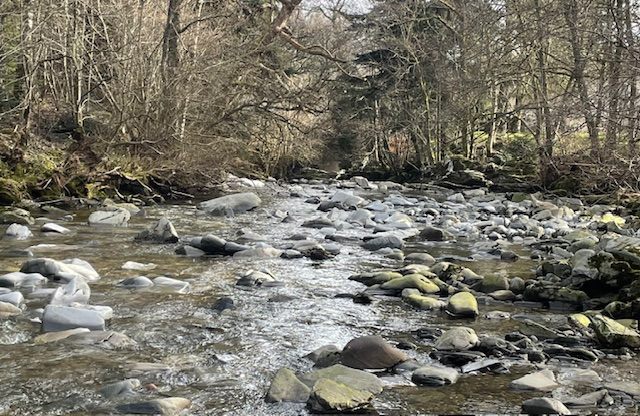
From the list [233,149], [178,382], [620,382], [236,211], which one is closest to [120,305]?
[178,382]

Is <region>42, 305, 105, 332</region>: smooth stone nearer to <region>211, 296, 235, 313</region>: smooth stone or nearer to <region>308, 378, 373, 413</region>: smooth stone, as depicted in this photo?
<region>211, 296, 235, 313</region>: smooth stone

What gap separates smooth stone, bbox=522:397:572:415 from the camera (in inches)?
107

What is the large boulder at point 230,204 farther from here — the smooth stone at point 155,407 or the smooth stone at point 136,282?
the smooth stone at point 155,407

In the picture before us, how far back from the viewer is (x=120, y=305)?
4379 millimetres

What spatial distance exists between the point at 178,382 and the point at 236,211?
776 cm

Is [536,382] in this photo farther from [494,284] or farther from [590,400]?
[494,284]

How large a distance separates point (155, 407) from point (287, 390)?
1.91 feet

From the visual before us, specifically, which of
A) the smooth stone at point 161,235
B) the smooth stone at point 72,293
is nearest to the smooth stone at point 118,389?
the smooth stone at point 72,293

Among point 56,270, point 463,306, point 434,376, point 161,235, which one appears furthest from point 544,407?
point 161,235

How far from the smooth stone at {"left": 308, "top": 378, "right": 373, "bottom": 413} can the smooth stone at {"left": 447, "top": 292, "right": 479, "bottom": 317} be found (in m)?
1.70

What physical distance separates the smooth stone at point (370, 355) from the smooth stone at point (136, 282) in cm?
205

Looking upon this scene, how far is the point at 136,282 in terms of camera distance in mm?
4977

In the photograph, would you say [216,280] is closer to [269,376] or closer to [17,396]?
[269,376]

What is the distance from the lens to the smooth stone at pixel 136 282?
4938mm
